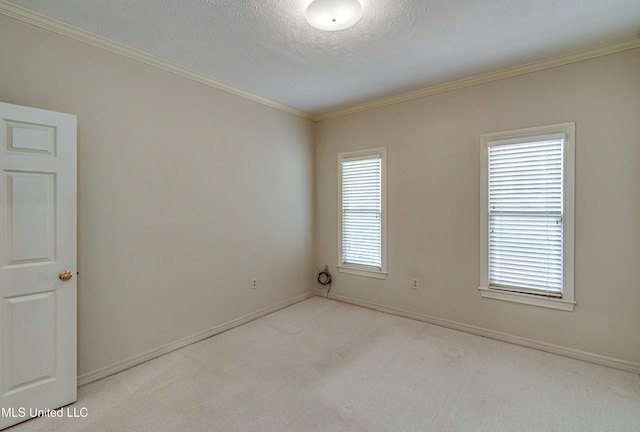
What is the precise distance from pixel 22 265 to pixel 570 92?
4.61m

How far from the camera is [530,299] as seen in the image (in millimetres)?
2992

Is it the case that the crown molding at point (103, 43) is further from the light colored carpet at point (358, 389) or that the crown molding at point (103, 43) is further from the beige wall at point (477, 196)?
the light colored carpet at point (358, 389)

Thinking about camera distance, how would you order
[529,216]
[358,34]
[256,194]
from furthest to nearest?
[256,194] → [529,216] → [358,34]

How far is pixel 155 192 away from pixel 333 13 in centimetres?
216

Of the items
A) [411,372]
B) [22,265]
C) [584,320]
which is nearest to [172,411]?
[22,265]

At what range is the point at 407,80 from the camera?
3354 millimetres

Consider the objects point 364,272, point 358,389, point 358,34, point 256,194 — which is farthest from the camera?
point 364,272

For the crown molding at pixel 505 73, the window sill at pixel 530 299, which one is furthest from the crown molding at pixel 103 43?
the window sill at pixel 530 299

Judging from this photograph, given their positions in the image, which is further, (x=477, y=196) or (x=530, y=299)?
(x=477, y=196)

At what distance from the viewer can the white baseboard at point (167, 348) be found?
2438mm

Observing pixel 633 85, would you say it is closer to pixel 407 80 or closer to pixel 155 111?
pixel 407 80

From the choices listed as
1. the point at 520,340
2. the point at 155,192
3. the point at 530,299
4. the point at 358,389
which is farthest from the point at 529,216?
the point at 155,192

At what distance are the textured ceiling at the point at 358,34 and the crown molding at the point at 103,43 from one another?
49 mm

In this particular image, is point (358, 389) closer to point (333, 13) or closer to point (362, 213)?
point (362, 213)
